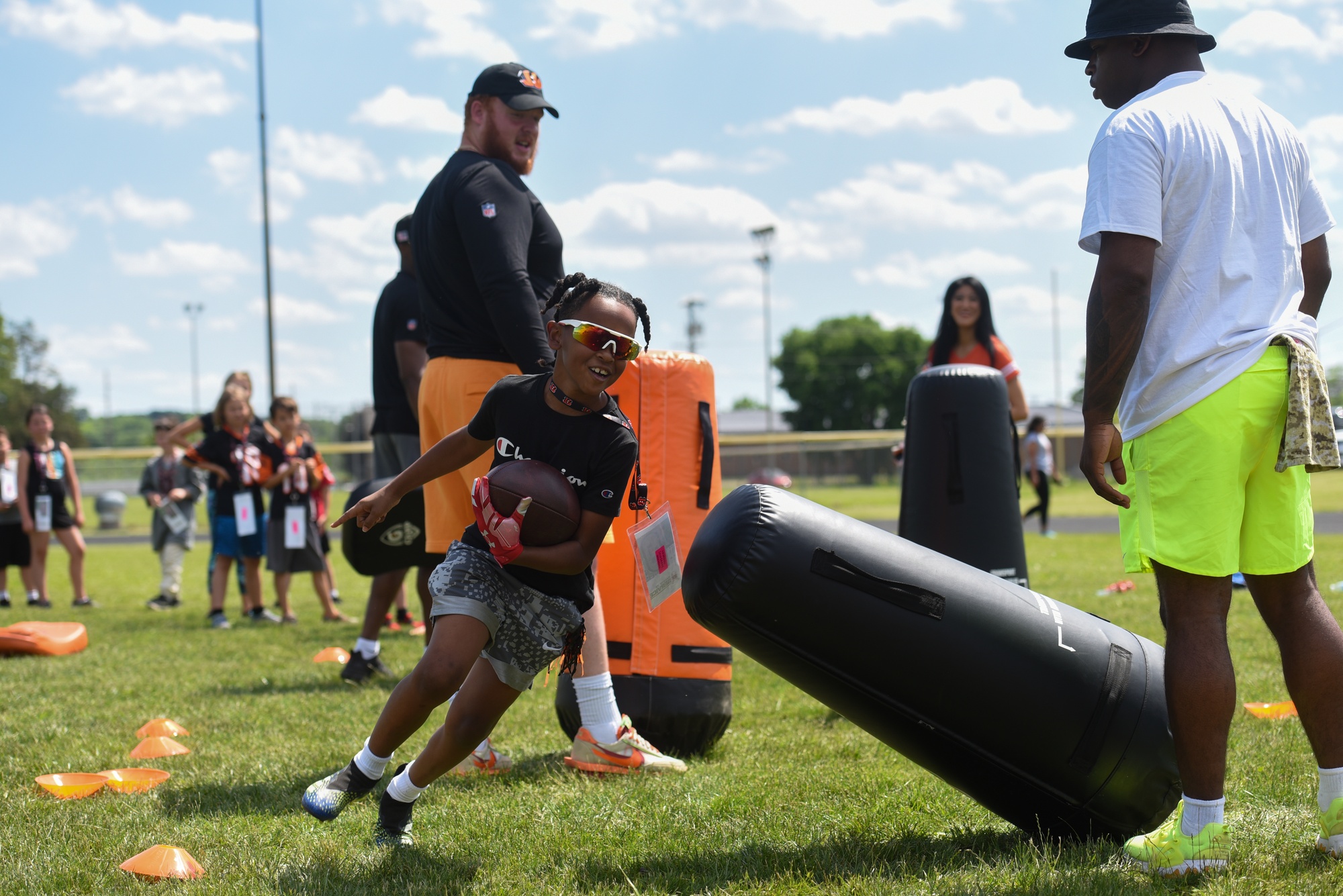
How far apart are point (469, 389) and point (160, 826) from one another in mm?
1772

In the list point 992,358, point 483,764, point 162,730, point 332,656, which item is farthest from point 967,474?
point 332,656

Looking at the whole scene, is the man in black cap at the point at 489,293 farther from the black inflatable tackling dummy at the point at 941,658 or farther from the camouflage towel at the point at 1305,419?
the camouflage towel at the point at 1305,419

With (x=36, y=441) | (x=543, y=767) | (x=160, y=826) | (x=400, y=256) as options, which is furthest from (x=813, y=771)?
(x=36, y=441)

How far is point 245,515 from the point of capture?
29.9 feet

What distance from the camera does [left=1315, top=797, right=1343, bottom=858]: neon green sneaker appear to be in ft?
9.23

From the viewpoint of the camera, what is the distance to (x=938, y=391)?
192 inches

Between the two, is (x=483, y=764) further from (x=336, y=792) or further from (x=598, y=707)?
(x=336, y=792)

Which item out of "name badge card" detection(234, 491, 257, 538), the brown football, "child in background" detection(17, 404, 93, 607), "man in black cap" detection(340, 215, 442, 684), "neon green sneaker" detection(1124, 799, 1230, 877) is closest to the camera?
"neon green sneaker" detection(1124, 799, 1230, 877)

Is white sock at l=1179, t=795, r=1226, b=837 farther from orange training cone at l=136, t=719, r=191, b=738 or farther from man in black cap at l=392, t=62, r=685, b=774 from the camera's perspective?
orange training cone at l=136, t=719, r=191, b=738

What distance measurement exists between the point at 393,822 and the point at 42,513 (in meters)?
9.49

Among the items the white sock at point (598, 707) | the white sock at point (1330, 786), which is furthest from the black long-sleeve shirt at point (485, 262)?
the white sock at point (1330, 786)

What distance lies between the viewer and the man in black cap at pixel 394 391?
5848mm

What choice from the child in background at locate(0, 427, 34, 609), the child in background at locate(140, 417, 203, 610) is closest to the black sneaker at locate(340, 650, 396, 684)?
the child in background at locate(140, 417, 203, 610)

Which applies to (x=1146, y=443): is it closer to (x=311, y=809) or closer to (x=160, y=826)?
(x=311, y=809)
